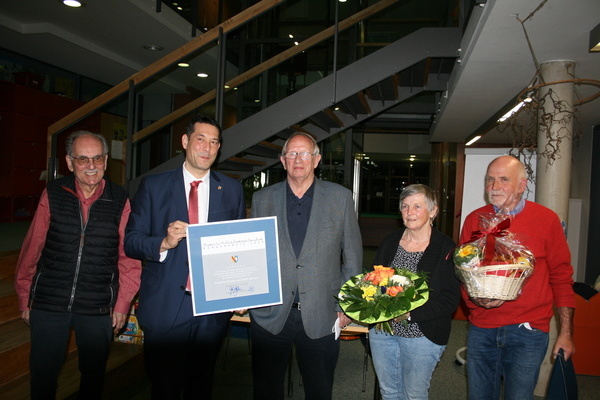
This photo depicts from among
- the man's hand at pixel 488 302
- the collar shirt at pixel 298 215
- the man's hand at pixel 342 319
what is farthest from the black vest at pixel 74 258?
the man's hand at pixel 488 302

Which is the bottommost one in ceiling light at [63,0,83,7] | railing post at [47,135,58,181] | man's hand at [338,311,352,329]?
man's hand at [338,311,352,329]

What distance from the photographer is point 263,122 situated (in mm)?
4512

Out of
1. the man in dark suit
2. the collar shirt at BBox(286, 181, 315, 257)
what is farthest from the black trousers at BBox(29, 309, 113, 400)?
the collar shirt at BBox(286, 181, 315, 257)

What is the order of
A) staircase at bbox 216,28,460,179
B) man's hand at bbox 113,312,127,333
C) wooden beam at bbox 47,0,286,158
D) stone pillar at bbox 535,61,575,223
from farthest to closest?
staircase at bbox 216,28,460,179, wooden beam at bbox 47,0,286,158, stone pillar at bbox 535,61,575,223, man's hand at bbox 113,312,127,333

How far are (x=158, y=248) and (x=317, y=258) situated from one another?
0.77m

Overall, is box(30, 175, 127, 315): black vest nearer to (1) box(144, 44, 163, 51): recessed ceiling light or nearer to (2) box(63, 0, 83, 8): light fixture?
(2) box(63, 0, 83, 8): light fixture

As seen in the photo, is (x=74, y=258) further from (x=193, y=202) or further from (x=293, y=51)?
(x=293, y=51)

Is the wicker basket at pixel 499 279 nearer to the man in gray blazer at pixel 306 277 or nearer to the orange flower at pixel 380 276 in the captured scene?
the orange flower at pixel 380 276

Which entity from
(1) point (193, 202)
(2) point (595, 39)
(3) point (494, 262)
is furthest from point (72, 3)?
(3) point (494, 262)

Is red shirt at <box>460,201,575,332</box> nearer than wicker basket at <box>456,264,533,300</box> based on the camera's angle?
No

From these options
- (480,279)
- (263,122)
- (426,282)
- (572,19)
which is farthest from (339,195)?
(263,122)

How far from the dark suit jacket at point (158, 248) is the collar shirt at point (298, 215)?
35 centimetres

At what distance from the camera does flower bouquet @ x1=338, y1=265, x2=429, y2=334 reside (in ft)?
6.05

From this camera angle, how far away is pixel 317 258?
83.1 inches
